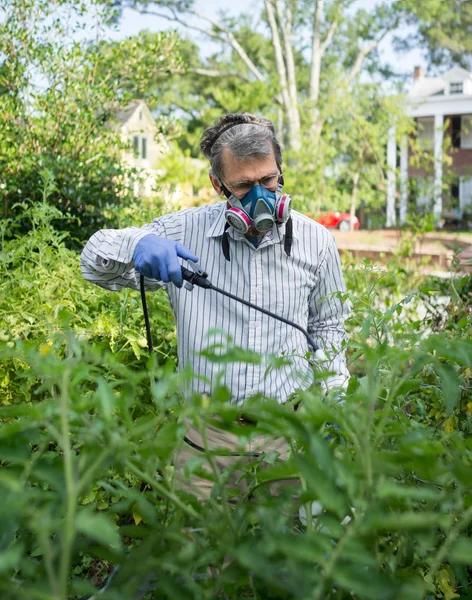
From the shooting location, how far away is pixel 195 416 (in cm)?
80

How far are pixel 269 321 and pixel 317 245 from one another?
352 mm

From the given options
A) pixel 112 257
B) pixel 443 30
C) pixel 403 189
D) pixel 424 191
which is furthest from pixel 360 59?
pixel 112 257

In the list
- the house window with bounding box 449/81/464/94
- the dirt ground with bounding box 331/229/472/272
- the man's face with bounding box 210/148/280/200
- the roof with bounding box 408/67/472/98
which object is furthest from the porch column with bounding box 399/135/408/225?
the man's face with bounding box 210/148/280/200

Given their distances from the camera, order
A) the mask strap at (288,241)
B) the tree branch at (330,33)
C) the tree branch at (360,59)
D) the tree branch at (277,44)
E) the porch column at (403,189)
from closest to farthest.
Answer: the mask strap at (288,241) < the porch column at (403,189) < the tree branch at (277,44) < the tree branch at (330,33) < the tree branch at (360,59)

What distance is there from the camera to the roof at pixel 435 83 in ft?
110

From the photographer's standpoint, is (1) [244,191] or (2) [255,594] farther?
(1) [244,191]

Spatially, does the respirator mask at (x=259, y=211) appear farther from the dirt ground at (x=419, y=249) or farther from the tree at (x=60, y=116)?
the tree at (x=60, y=116)

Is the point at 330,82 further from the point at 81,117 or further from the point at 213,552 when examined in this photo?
the point at 213,552

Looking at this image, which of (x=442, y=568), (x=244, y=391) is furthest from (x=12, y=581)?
(x=244, y=391)

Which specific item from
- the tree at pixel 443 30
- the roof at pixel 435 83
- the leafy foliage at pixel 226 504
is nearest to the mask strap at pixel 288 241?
the leafy foliage at pixel 226 504

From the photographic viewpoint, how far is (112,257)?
2.49 meters

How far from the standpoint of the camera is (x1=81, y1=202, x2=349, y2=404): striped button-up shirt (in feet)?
8.24

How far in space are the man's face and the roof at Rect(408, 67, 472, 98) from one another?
105 ft

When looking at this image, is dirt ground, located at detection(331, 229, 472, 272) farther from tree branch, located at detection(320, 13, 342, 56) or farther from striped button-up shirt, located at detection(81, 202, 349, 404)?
tree branch, located at detection(320, 13, 342, 56)
